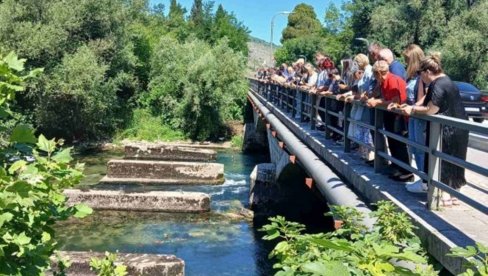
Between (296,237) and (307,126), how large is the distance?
9.60 m

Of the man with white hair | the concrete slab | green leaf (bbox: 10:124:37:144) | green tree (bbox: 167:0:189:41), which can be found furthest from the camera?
green tree (bbox: 167:0:189:41)

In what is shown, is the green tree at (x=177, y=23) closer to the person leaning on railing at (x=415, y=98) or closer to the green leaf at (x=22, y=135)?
the person leaning on railing at (x=415, y=98)

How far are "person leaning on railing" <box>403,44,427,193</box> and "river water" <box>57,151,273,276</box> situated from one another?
6247 mm

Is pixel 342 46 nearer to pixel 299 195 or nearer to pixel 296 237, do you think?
pixel 299 195

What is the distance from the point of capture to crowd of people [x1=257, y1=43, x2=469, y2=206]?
5121mm

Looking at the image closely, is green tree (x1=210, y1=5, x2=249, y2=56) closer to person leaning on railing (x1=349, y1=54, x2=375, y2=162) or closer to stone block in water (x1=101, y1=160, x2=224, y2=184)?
stone block in water (x1=101, y1=160, x2=224, y2=184)

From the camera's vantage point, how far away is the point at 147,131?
32.5m

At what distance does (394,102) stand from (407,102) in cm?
67

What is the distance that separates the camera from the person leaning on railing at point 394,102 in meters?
6.18

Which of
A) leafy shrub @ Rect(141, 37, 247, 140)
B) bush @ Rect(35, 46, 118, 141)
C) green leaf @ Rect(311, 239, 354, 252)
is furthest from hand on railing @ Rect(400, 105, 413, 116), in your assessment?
leafy shrub @ Rect(141, 37, 247, 140)

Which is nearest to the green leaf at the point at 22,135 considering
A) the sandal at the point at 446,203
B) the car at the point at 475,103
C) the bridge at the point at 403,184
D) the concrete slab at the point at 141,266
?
the bridge at the point at 403,184

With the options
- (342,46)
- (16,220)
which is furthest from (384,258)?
(342,46)

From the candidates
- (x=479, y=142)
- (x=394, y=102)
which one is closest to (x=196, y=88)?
(x=479, y=142)

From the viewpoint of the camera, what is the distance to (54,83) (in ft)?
86.0
